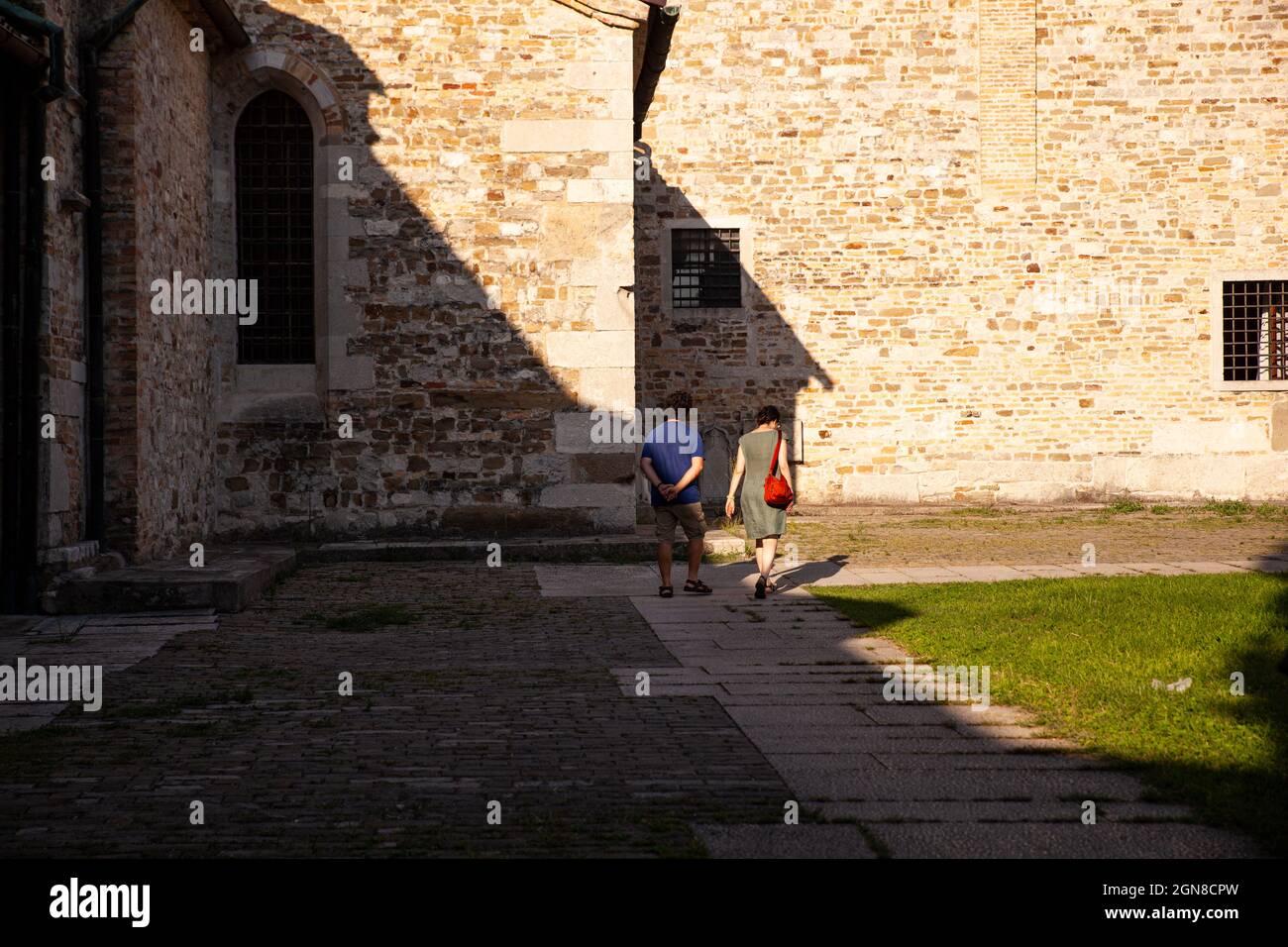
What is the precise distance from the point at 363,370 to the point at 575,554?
2888 millimetres

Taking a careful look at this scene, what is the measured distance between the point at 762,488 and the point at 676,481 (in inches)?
27.9

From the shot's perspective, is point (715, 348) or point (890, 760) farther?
point (715, 348)

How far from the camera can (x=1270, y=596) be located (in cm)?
891

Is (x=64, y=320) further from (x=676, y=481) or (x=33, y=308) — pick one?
(x=676, y=481)

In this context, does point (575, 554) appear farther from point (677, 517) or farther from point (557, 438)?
point (677, 517)

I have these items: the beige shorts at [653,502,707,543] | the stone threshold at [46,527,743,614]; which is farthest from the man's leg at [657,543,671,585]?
the stone threshold at [46,527,743,614]

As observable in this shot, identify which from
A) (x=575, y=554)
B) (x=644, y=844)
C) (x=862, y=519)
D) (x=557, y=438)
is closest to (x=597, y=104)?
(x=557, y=438)

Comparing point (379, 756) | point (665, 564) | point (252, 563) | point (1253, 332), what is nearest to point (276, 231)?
point (252, 563)

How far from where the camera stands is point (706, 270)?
789 inches

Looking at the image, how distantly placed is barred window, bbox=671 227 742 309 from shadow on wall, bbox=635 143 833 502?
100 mm

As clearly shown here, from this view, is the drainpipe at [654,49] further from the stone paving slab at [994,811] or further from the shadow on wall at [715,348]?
the stone paving slab at [994,811]

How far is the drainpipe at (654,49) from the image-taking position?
1345cm

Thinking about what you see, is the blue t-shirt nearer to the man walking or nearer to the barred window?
the man walking
